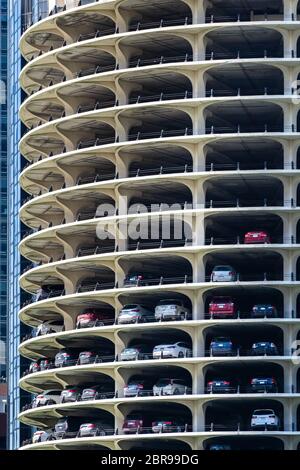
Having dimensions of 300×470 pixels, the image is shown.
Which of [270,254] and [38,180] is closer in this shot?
[270,254]

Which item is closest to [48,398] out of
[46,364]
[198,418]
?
[46,364]

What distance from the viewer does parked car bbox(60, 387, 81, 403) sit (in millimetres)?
136500

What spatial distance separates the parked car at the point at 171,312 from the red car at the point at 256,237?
642cm

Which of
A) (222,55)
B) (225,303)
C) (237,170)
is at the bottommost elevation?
(225,303)

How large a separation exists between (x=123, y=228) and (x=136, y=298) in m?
5.10

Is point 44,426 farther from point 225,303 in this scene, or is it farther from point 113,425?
point 225,303

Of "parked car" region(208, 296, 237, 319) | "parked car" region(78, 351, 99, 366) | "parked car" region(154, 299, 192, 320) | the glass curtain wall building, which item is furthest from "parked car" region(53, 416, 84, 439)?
"parked car" region(208, 296, 237, 319)

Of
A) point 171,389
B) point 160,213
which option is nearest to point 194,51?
point 160,213

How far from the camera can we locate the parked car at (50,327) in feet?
472

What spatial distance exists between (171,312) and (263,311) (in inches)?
253

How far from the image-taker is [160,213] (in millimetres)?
132875

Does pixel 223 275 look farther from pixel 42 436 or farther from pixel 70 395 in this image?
pixel 42 436

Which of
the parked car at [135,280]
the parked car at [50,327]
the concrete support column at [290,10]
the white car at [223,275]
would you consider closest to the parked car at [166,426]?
the parked car at [135,280]

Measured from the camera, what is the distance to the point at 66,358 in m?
139
